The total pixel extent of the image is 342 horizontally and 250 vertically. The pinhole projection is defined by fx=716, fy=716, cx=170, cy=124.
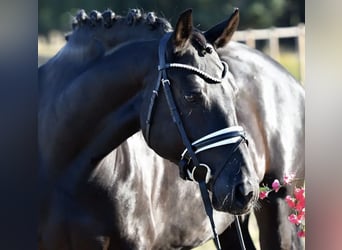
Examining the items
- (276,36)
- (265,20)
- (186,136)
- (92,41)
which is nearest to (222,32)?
(186,136)

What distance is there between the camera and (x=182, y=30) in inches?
101

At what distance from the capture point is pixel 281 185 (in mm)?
3828

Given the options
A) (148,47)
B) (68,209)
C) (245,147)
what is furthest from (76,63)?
(245,147)

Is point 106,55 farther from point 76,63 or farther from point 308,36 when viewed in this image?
point 308,36

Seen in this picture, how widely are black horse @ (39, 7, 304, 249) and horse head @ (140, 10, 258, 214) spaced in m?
1.03

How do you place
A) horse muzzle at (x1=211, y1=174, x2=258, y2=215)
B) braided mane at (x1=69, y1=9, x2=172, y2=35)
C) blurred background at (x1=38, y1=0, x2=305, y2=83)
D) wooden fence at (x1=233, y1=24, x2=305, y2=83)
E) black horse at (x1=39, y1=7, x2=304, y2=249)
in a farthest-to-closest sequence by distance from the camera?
wooden fence at (x1=233, y1=24, x2=305, y2=83) < blurred background at (x1=38, y1=0, x2=305, y2=83) < black horse at (x1=39, y1=7, x2=304, y2=249) < braided mane at (x1=69, y1=9, x2=172, y2=35) < horse muzzle at (x1=211, y1=174, x2=258, y2=215)

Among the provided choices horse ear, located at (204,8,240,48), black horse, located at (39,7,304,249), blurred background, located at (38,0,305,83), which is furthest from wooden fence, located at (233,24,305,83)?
horse ear, located at (204,8,240,48)

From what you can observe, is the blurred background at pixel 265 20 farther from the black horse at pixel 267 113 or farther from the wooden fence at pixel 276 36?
the black horse at pixel 267 113

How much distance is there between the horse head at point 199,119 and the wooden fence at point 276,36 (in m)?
1.77

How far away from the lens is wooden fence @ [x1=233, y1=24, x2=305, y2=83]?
441cm

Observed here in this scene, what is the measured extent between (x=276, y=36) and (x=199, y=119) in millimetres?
2141

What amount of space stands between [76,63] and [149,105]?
0.45m

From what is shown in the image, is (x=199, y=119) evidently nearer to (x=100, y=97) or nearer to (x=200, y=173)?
(x=200, y=173)

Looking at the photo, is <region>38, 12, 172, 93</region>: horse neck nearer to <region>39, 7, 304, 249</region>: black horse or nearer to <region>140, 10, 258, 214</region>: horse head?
<region>140, 10, 258, 214</region>: horse head
